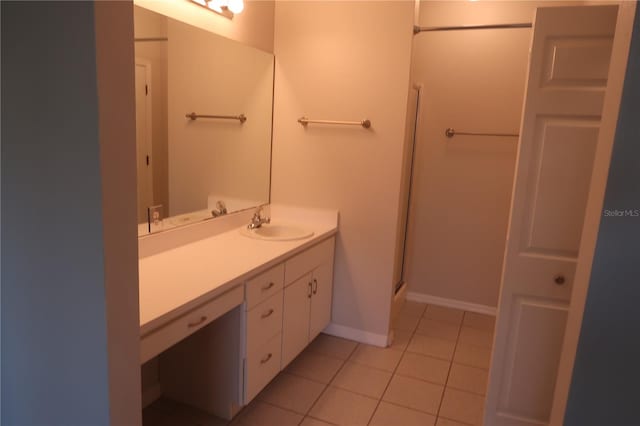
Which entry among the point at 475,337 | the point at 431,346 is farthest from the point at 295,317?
the point at 475,337

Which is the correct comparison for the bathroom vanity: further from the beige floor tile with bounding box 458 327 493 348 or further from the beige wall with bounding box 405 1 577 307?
the beige wall with bounding box 405 1 577 307

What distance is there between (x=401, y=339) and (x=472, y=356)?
492 mm

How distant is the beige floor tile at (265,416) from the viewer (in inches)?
83.4

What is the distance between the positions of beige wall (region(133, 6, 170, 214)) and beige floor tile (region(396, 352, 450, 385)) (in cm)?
175

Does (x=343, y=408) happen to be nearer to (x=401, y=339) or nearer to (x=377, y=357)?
(x=377, y=357)

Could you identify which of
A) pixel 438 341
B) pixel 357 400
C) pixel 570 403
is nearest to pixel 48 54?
pixel 570 403

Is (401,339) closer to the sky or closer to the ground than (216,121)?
closer to the ground

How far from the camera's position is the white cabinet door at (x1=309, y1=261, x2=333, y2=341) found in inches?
107

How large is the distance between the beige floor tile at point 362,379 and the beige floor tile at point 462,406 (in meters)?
0.35

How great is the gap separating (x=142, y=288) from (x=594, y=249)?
1525 millimetres

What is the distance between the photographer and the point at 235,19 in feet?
8.28

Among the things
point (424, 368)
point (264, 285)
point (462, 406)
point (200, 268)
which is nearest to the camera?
point (200, 268)

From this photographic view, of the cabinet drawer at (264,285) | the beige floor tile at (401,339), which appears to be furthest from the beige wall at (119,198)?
the beige floor tile at (401,339)

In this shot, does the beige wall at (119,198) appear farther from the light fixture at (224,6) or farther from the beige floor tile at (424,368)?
the beige floor tile at (424,368)
